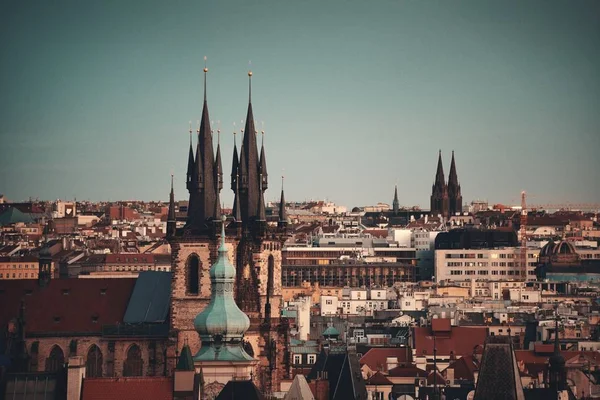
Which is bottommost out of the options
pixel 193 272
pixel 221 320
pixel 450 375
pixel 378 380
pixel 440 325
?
pixel 378 380

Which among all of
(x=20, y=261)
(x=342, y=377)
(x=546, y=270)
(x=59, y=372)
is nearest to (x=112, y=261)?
(x=20, y=261)

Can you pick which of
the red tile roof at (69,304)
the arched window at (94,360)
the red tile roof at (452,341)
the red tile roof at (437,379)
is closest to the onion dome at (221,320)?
the arched window at (94,360)

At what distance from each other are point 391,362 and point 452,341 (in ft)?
27.2

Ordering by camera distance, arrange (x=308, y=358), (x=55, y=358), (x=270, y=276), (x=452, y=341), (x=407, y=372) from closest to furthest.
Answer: (x=270, y=276) < (x=55, y=358) < (x=407, y=372) < (x=308, y=358) < (x=452, y=341)

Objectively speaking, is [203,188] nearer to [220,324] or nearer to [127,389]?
[220,324]

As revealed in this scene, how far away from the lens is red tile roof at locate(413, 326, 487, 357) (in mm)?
123875

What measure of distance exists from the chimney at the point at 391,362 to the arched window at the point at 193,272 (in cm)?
2088

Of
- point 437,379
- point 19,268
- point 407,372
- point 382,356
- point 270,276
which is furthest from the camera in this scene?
point 19,268

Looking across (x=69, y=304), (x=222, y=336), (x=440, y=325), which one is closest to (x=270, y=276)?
(x=69, y=304)

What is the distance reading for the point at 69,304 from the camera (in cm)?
10250

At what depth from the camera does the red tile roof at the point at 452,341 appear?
124 metres

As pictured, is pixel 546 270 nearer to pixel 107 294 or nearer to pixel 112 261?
pixel 112 261

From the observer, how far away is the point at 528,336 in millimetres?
135000

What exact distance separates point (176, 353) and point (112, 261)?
278ft
